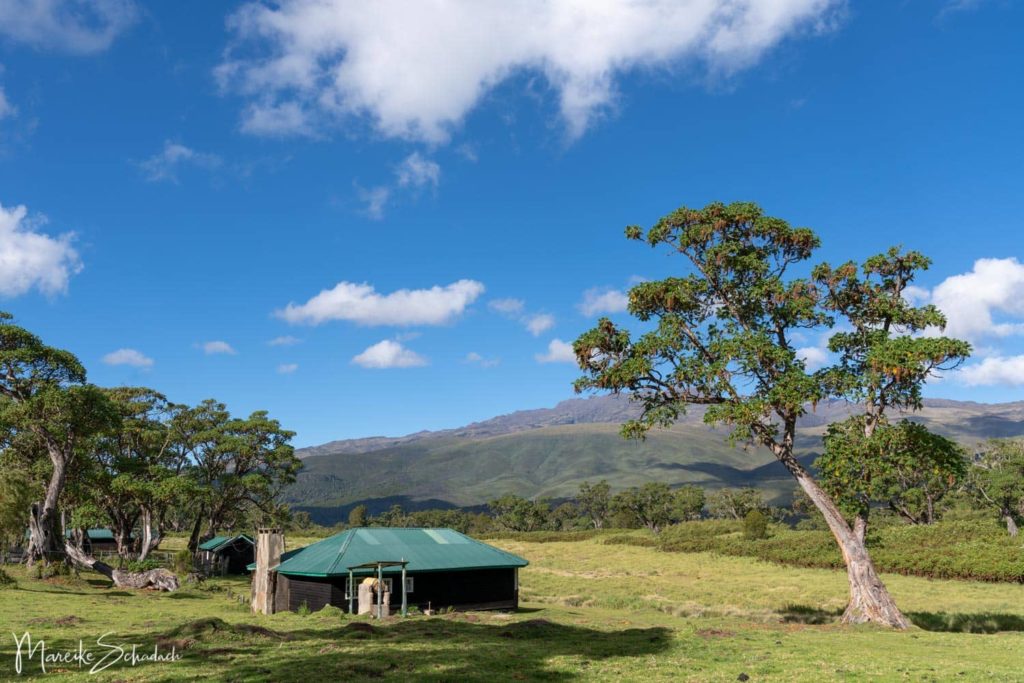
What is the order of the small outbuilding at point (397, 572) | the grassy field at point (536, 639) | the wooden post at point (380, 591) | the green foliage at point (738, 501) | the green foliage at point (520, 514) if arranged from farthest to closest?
the green foliage at point (520, 514) < the green foliage at point (738, 501) < the small outbuilding at point (397, 572) < the wooden post at point (380, 591) < the grassy field at point (536, 639)

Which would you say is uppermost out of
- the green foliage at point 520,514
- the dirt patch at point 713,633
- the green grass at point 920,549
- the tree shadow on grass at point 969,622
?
the dirt patch at point 713,633

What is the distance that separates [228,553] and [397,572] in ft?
116

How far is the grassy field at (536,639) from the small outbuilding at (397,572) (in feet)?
5.78

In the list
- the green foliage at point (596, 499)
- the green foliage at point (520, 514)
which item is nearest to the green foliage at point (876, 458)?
the green foliage at point (520, 514)

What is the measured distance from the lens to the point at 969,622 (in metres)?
30.2

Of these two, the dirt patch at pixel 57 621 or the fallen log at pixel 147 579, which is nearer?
the dirt patch at pixel 57 621

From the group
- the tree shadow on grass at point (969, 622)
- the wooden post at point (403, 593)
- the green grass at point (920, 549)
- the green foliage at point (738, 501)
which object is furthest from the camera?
the green foliage at point (738, 501)

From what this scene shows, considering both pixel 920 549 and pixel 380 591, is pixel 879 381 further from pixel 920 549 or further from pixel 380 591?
pixel 920 549

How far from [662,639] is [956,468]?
51.6 feet

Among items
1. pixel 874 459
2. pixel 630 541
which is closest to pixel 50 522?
pixel 874 459

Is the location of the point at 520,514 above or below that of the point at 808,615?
below

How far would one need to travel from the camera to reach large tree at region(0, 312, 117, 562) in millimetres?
42188

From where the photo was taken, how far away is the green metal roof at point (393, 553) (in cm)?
3272

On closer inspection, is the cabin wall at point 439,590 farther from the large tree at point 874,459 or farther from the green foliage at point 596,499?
the green foliage at point 596,499
